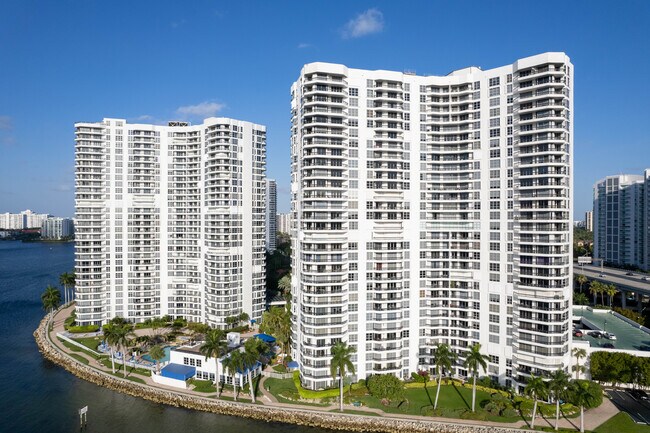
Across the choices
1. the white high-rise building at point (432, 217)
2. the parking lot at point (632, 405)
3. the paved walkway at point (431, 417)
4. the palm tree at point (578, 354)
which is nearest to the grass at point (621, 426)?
the paved walkway at point (431, 417)

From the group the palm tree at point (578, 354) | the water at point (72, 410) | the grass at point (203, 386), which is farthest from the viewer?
the grass at point (203, 386)

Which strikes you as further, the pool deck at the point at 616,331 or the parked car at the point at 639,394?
the pool deck at the point at 616,331

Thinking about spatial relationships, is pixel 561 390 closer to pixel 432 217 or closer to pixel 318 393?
pixel 432 217

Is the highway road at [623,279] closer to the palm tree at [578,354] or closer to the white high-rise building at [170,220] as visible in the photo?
the palm tree at [578,354]

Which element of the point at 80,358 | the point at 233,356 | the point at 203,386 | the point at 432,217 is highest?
the point at 432,217

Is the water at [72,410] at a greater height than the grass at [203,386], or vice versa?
the grass at [203,386]

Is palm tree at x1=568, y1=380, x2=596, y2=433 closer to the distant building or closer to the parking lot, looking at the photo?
the parking lot

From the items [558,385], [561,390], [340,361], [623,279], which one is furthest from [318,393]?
[623,279]

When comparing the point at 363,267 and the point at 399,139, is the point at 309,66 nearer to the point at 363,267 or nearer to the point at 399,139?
the point at 399,139
